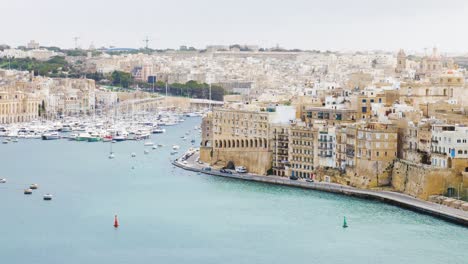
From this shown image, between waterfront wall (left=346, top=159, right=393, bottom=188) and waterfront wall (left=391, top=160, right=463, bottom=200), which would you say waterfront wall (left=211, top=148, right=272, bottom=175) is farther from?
waterfront wall (left=391, top=160, right=463, bottom=200)

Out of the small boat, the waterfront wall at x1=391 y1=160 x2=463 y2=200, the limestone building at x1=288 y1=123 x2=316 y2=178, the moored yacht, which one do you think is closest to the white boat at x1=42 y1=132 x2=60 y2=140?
the moored yacht

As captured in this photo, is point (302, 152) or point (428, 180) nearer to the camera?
point (428, 180)

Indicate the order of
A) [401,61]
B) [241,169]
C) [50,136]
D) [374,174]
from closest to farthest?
[374,174] < [241,169] < [50,136] < [401,61]

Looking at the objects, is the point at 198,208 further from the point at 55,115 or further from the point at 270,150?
the point at 55,115

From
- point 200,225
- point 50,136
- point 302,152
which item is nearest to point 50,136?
point 50,136

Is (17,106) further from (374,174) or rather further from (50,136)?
(374,174)

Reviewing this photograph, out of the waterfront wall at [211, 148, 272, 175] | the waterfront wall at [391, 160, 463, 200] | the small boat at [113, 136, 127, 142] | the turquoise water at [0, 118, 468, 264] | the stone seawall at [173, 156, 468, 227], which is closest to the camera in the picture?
the turquoise water at [0, 118, 468, 264]
